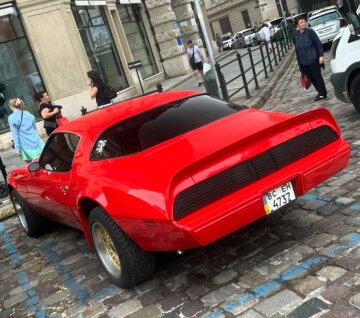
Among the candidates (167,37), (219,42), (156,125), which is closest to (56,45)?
(167,37)

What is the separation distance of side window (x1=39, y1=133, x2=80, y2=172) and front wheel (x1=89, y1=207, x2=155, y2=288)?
31.0 inches

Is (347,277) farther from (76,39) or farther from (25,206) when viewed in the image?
(76,39)

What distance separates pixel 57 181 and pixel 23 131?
4026mm

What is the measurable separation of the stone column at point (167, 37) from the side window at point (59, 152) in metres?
20.8

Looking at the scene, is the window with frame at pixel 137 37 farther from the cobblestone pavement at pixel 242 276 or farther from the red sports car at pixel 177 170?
the red sports car at pixel 177 170

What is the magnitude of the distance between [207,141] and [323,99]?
6.40m

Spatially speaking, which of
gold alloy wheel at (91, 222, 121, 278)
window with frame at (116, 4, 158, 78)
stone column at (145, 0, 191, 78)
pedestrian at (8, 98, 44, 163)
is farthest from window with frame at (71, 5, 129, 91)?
gold alloy wheel at (91, 222, 121, 278)

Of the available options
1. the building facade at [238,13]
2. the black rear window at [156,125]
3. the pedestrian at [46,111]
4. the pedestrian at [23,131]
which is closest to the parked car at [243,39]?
the building facade at [238,13]

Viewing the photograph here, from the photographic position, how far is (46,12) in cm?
1684

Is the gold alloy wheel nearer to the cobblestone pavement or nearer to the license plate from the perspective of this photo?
the cobblestone pavement

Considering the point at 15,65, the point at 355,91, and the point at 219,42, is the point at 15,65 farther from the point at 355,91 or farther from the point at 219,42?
the point at 219,42

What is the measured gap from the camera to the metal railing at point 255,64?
38.2 ft

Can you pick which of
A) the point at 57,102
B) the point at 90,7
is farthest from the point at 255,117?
the point at 90,7

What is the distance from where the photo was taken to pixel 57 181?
4.60m
